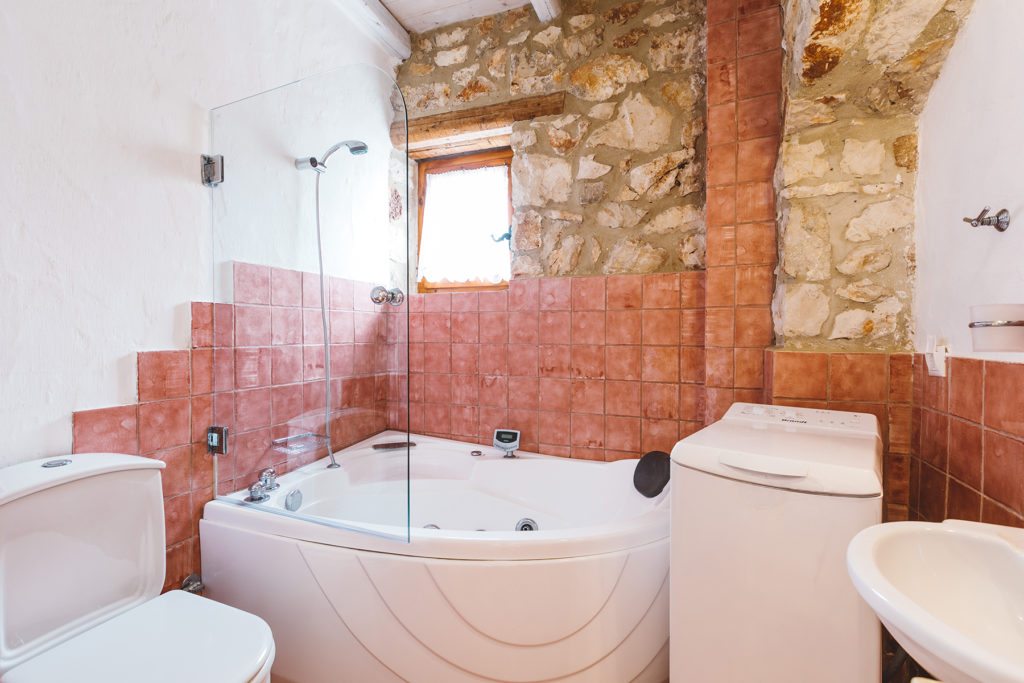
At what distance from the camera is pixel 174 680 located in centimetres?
92

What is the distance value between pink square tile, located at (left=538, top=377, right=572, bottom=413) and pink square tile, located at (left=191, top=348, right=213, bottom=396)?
139 cm

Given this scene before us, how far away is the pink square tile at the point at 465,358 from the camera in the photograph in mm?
2318

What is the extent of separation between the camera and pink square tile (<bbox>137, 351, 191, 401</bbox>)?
54.7 inches

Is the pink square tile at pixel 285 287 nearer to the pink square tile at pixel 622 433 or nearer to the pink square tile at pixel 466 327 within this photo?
the pink square tile at pixel 466 327

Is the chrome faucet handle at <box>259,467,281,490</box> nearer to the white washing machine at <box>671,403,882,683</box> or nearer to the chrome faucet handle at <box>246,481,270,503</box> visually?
the chrome faucet handle at <box>246,481,270,503</box>

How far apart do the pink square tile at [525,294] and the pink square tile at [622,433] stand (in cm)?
68

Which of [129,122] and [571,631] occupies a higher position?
[129,122]

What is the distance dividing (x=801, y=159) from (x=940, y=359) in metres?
0.79

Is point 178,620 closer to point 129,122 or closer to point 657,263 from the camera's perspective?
point 129,122

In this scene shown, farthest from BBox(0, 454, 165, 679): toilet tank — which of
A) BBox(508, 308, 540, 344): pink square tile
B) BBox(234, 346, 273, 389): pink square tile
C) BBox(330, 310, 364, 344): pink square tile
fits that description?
BBox(508, 308, 540, 344): pink square tile

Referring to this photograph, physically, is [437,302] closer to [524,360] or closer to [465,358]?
[465,358]

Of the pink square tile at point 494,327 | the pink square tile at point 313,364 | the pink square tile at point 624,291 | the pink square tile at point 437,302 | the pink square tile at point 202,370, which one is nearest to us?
the pink square tile at point 202,370

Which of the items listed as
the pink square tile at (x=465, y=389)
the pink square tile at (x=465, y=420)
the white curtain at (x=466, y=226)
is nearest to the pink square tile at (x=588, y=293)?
the white curtain at (x=466, y=226)

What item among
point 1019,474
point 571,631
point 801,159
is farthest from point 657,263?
point 571,631
